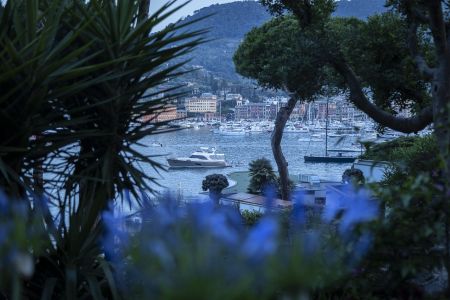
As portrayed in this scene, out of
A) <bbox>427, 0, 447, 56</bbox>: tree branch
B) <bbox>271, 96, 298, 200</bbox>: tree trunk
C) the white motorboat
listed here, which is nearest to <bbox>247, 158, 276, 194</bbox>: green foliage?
Answer: <bbox>271, 96, 298, 200</bbox>: tree trunk

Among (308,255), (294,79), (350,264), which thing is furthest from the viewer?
(294,79)

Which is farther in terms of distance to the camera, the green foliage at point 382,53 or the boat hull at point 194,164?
the boat hull at point 194,164

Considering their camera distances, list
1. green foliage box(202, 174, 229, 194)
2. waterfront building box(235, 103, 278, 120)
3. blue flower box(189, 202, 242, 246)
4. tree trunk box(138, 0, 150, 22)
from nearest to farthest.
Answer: blue flower box(189, 202, 242, 246) → tree trunk box(138, 0, 150, 22) → green foliage box(202, 174, 229, 194) → waterfront building box(235, 103, 278, 120)

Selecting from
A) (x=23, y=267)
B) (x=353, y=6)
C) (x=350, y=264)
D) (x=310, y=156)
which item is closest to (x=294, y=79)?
(x=350, y=264)

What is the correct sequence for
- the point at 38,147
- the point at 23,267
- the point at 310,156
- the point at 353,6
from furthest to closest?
the point at 353,6
the point at 310,156
the point at 38,147
the point at 23,267

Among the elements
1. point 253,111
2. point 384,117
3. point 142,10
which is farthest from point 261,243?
point 253,111

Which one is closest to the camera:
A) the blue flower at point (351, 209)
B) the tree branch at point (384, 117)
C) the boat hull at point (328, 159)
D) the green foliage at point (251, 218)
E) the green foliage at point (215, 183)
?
the blue flower at point (351, 209)

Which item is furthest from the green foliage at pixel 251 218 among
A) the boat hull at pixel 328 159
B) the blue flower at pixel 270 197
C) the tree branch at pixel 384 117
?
the boat hull at pixel 328 159

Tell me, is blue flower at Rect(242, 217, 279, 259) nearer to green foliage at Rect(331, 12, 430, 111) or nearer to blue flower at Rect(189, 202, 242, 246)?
blue flower at Rect(189, 202, 242, 246)

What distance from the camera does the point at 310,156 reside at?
44469 mm

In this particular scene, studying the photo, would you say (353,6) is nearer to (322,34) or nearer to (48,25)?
(322,34)

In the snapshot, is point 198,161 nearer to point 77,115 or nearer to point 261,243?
point 77,115

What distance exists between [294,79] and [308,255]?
749cm

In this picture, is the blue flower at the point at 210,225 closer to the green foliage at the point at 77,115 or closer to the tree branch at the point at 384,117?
the green foliage at the point at 77,115
